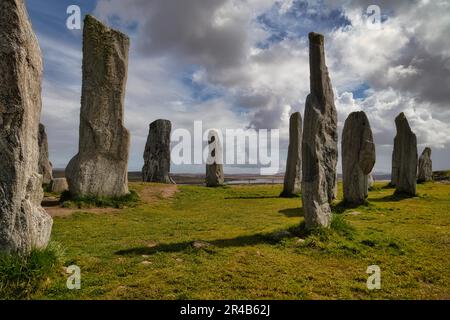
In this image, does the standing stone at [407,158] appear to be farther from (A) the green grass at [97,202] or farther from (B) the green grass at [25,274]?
(B) the green grass at [25,274]

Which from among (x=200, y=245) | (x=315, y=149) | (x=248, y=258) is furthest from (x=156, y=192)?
(x=248, y=258)

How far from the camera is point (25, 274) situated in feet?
24.0

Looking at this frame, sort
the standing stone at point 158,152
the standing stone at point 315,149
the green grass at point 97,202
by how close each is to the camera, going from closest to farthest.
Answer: the standing stone at point 315,149 < the green grass at point 97,202 < the standing stone at point 158,152

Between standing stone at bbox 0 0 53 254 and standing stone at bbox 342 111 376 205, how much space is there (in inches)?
663

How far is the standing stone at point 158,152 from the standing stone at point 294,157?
1315cm

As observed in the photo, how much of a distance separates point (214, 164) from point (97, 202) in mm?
17496

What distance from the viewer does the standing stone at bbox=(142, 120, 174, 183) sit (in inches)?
1391

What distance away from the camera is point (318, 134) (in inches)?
478

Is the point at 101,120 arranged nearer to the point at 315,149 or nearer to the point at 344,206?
the point at 315,149

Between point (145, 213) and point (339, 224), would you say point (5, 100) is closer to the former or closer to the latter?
point (339, 224)

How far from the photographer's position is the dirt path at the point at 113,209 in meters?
17.4
